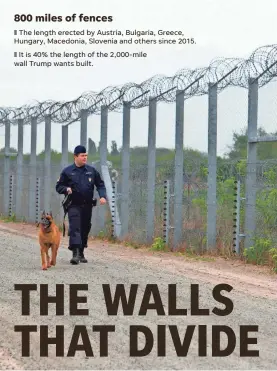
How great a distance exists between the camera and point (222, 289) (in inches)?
441

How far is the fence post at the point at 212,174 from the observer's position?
53.0ft

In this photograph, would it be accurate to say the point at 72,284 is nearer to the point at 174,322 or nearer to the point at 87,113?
the point at 174,322

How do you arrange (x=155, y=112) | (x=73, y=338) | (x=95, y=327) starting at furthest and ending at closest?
(x=155, y=112)
(x=95, y=327)
(x=73, y=338)

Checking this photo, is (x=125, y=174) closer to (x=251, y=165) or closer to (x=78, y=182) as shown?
(x=251, y=165)

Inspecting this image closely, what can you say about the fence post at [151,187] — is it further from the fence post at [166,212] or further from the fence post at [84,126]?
the fence post at [84,126]

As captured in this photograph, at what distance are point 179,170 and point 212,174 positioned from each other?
1249mm

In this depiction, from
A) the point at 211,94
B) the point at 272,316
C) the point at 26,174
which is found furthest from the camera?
the point at 26,174

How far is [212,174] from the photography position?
635 inches

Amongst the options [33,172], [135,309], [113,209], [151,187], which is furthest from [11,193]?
[135,309]

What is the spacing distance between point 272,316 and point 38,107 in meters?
18.0

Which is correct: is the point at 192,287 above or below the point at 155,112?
below

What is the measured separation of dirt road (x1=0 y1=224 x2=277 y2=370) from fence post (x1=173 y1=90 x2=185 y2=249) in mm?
978

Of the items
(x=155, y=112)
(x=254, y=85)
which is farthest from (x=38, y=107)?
(x=254, y=85)

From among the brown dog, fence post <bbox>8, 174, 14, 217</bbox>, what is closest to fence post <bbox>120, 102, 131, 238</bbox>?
the brown dog
